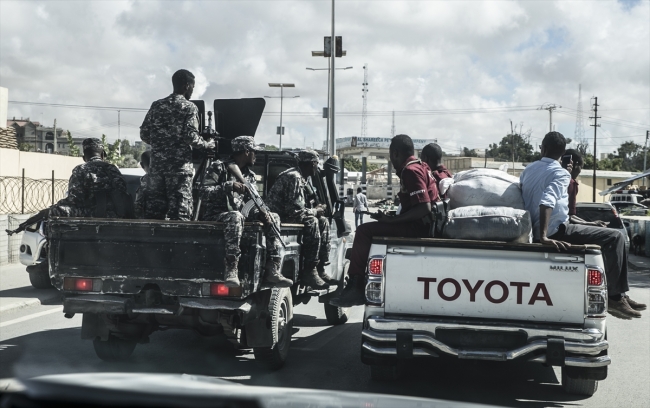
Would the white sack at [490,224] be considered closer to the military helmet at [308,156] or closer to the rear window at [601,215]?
the military helmet at [308,156]

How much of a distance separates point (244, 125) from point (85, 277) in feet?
10.1

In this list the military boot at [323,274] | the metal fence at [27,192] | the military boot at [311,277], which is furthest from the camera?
the metal fence at [27,192]

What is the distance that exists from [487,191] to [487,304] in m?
1.18

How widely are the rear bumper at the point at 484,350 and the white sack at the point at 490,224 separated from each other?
2.43ft

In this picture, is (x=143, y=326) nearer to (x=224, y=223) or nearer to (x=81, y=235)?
(x=81, y=235)

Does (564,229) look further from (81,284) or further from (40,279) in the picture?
(40,279)

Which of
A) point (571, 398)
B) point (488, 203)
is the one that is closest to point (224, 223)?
point (488, 203)

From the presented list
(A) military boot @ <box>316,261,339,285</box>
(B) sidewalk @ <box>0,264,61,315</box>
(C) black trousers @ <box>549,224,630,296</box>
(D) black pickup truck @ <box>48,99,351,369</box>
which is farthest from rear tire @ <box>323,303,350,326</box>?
(C) black trousers @ <box>549,224,630,296</box>

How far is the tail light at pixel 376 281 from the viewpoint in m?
5.32

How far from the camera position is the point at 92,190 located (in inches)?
264

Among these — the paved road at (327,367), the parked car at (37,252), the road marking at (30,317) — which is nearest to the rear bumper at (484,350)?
the paved road at (327,367)

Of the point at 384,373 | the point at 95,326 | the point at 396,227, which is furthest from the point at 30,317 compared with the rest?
the point at 396,227

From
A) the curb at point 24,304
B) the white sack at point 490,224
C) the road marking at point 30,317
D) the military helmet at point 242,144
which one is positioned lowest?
the road marking at point 30,317

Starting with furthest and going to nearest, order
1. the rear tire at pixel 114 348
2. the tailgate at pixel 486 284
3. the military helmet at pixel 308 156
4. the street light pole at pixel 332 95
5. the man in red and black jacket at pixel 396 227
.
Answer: the street light pole at pixel 332 95 → the military helmet at pixel 308 156 → the rear tire at pixel 114 348 → the man in red and black jacket at pixel 396 227 → the tailgate at pixel 486 284
